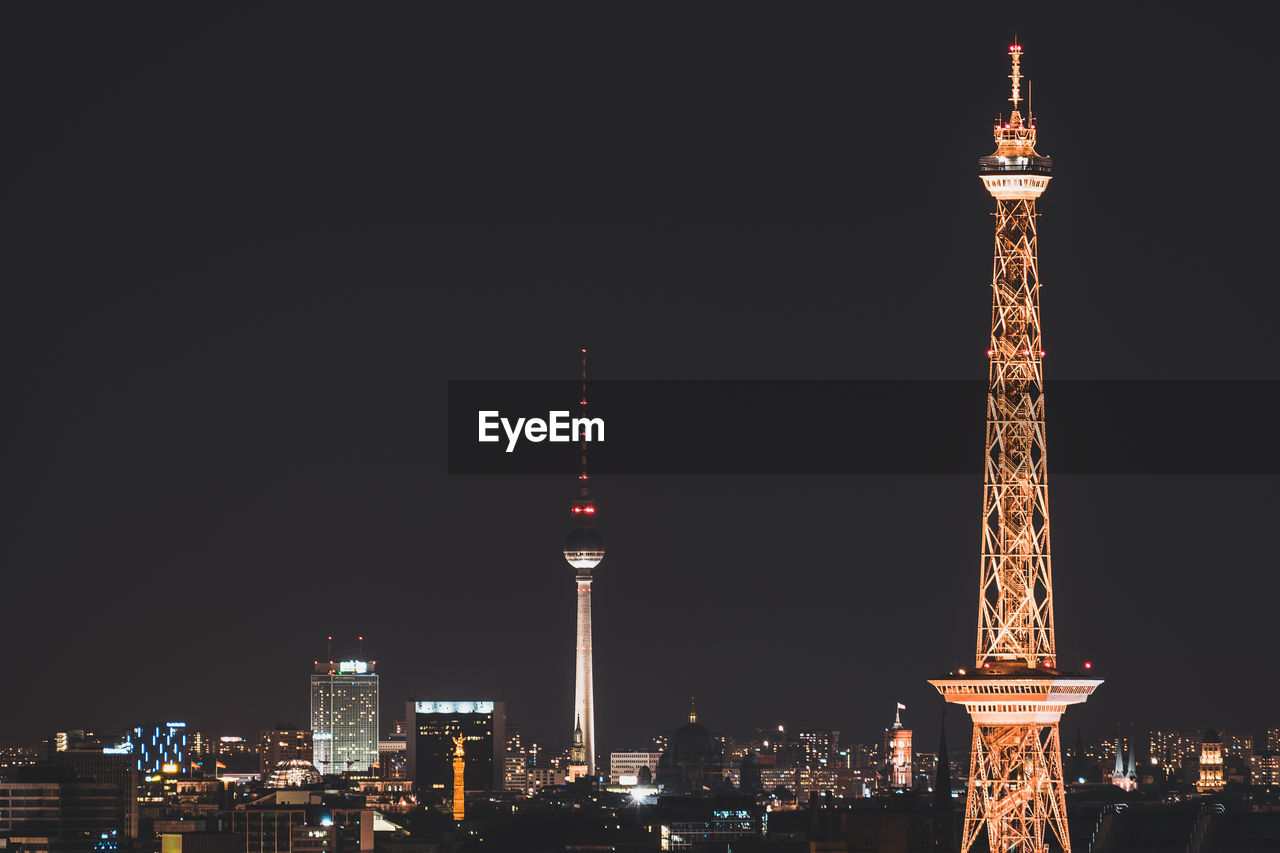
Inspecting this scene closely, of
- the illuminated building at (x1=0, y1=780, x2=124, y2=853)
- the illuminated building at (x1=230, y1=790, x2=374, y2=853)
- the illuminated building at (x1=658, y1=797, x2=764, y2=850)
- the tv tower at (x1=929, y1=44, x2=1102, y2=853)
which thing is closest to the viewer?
the tv tower at (x1=929, y1=44, x2=1102, y2=853)

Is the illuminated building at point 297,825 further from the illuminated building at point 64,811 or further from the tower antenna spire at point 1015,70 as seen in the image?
the tower antenna spire at point 1015,70

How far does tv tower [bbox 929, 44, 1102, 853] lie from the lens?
59.6m

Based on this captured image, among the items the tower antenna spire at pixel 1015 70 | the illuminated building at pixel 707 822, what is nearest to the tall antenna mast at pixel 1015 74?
the tower antenna spire at pixel 1015 70

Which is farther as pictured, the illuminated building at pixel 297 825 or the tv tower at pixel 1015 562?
the illuminated building at pixel 297 825

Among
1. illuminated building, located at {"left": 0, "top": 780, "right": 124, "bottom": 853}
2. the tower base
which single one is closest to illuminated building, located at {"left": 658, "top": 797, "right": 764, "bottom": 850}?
illuminated building, located at {"left": 0, "top": 780, "right": 124, "bottom": 853}

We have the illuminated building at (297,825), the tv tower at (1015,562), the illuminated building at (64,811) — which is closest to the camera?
the tv tower at (1015,562)

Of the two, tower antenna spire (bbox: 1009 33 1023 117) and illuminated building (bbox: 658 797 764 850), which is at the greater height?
tower antenna spire (bbox: 1009 33 1023 117)

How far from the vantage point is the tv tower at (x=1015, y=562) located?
59.6m

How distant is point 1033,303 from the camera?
196 feet

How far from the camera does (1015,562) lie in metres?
59.7

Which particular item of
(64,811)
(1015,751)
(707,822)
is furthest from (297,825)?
(1015,751)

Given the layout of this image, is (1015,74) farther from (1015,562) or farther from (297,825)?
(297,825)

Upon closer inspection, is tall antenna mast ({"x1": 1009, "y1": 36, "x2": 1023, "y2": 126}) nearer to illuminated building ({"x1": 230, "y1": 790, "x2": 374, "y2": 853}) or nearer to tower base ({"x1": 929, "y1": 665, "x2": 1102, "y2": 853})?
tower base ({"x1": 929, "y1": 665, "x2": 1102, "y2": 853})

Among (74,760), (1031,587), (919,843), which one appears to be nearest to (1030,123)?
(1031,587)
